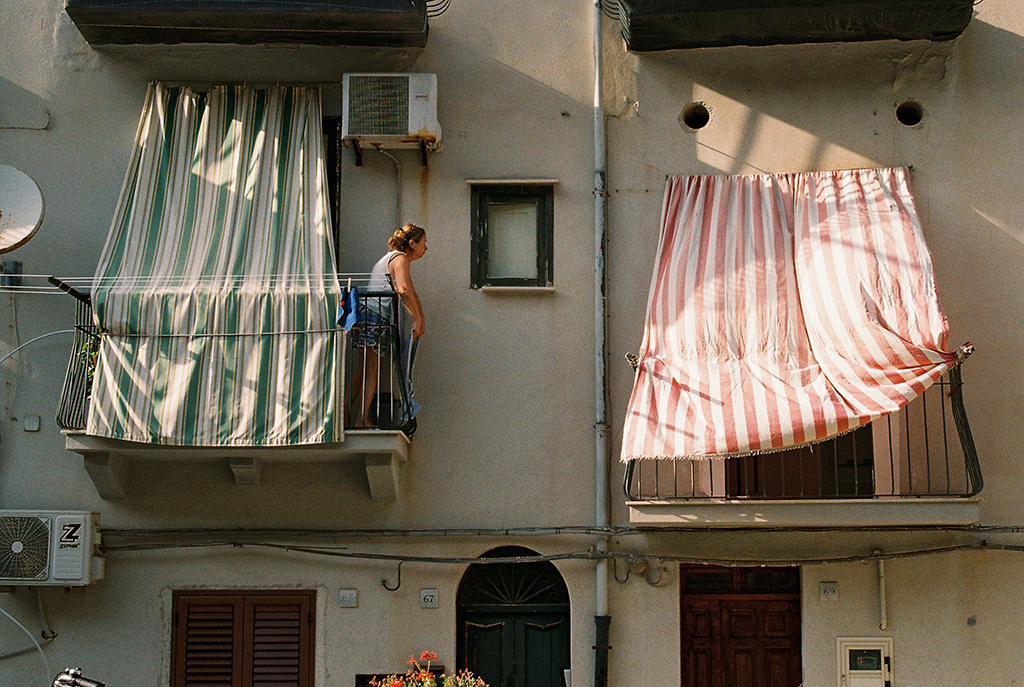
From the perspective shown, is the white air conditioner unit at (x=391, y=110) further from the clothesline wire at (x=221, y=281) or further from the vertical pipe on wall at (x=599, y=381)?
the vertical pipe on wall at (x=599, y=381)

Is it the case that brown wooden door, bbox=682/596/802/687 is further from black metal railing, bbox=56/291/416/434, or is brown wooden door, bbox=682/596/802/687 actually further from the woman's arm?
the woman's arm

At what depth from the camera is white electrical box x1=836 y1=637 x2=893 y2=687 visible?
9.70m

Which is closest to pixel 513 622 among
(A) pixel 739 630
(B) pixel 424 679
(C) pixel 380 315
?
(B) pixel 424 679

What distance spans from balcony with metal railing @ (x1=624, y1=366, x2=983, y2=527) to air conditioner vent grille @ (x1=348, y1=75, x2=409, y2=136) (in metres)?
3.50

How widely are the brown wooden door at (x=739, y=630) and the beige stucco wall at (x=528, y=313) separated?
249 mm

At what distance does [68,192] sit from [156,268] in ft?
4.23

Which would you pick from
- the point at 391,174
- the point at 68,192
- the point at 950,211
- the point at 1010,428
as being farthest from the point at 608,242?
the point at 68,192

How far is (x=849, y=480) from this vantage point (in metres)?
10.8

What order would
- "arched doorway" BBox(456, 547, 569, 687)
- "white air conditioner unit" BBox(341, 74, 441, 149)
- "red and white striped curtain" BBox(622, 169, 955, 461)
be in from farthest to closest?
"white air conditioner unit" BBox(341, 74, 441, 149), "arched doorway" BBox(456, 547, 569, 687), "red and white striped curtain" BBox(622, 169, 955, 461)

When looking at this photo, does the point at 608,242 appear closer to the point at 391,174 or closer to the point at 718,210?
the point at 718,210

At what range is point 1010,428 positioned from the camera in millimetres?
10016

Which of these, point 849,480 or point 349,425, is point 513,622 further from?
point 849,480

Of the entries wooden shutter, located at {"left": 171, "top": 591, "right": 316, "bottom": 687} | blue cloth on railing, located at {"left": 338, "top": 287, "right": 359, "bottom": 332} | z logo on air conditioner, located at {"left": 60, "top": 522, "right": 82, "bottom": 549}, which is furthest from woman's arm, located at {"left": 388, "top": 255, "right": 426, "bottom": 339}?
z logo on air conditioner, located at {"left": 60, "top": 522, "right": 82, "bottom": 549}

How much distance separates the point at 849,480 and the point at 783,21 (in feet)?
13.1
